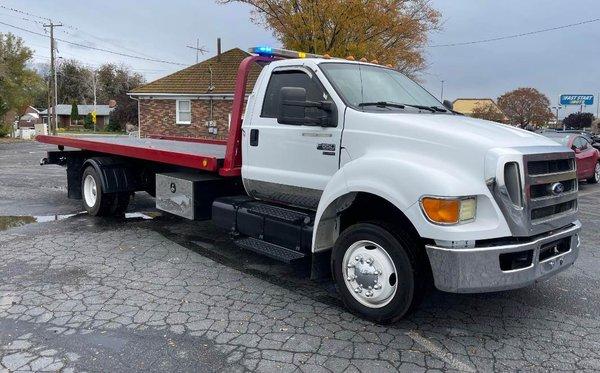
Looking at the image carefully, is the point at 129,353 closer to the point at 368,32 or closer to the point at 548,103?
the point at 368,32

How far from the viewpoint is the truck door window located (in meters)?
5.08

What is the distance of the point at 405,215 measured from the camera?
4035 mm

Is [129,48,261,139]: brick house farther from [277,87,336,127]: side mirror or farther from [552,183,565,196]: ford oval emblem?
[552,183,565,196]: ford oval emblem

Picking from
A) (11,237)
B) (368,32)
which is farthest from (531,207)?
(368,32)

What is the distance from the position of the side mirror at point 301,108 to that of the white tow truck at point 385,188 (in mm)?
11

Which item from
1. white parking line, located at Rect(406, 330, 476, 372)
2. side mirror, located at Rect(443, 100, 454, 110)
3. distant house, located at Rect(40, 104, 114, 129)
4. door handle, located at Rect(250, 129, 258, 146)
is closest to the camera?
white parking line, located at Rect(406, 330, 476, 372)

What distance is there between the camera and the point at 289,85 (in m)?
5.44

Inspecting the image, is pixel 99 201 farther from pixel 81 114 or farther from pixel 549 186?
pixel 81 114

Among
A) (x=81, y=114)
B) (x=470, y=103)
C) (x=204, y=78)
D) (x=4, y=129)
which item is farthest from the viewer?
(x=81, y=114)

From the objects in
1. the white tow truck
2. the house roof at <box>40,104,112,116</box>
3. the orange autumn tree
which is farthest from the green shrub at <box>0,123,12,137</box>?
the white tow truck

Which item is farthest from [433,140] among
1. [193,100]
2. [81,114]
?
[81,114]

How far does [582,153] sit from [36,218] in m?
13.6

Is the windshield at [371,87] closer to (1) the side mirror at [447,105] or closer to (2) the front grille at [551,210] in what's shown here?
(1) the side mirror at [447,105]

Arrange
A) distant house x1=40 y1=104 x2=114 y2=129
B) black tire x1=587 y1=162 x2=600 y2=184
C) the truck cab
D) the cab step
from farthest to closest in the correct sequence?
distant house x1=40 y1=104 x2=114 y2=129 → black tire x1=587 y1=162 x2=600 y2=184 → the cab step → the truck cab
